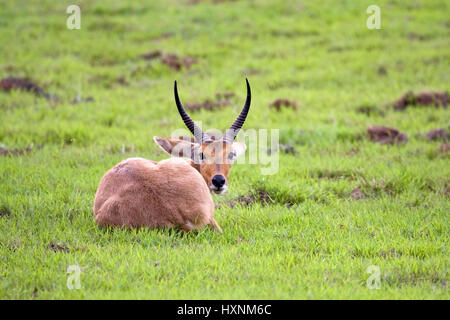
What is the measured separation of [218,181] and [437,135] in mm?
5443

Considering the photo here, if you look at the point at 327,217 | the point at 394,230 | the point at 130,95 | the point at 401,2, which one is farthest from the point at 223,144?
the point at 401,2

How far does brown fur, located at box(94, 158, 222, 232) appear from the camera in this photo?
19.7 feet

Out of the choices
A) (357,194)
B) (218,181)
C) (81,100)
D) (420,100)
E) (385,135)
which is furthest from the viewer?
(81,100)

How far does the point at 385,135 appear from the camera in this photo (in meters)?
10.7

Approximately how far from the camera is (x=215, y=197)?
25.5 ft

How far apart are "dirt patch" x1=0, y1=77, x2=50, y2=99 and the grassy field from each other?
0.29 meters

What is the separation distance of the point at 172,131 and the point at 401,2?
1301 cm

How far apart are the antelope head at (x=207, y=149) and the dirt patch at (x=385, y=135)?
152 inches

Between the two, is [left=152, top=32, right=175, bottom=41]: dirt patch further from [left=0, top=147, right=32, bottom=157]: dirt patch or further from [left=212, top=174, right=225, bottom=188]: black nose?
[left=212, top=174, right=225, bottom=188]: black nose

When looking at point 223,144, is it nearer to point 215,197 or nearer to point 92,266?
point 215,197

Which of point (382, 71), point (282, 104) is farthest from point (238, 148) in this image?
point (382, 71)

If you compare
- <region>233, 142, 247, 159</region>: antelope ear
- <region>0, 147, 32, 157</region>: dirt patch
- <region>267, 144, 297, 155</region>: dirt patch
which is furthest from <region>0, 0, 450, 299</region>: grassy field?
<region>233, 142, 247, 159</region>: antelope ear

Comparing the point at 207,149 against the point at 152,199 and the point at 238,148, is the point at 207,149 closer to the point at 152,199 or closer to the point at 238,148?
the point at 238,148

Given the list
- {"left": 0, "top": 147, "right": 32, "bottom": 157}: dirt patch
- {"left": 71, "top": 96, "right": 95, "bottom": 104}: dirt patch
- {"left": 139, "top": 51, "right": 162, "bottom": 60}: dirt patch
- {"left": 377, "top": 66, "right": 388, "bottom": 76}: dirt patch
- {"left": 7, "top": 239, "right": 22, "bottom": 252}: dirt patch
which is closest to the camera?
{"left": 7, "top": 239, "right": 22, "bottom": 252}: dirt patch
